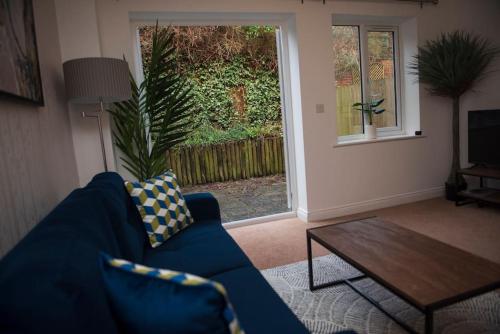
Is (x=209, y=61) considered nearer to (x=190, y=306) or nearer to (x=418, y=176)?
(x=418, y=176)

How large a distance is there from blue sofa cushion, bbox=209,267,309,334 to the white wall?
6.99ft

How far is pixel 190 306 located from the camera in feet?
1.90

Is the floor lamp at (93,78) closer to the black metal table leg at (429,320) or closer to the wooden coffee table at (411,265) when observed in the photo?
the wooden coffee table at (411,265)

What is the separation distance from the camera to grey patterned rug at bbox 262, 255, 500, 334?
1.62m

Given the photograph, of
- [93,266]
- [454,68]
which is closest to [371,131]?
[454,68]

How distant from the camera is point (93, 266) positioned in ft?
2.43

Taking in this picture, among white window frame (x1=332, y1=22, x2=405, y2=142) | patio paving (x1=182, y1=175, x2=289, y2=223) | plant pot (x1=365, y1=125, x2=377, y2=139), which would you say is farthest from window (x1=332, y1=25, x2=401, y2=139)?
patio paving (x1=182, y1=175, x2=289, y2=223)

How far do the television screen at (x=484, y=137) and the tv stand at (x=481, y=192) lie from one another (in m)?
0.09

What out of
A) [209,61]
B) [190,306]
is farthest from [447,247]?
[209,61]

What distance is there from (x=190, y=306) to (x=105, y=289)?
221mm

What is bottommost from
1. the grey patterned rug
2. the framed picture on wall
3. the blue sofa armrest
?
the grey patterned rug

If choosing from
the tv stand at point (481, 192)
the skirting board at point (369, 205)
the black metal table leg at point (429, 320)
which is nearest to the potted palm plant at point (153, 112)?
the skirting board at point (369, 205)

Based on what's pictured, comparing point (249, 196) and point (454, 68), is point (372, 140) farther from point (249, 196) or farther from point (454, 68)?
point (249, 196)

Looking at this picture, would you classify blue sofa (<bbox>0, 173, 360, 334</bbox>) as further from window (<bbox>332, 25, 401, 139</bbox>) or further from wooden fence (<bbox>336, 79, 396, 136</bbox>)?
window (<bbox>332, 25, 401, 139</bbox>)
